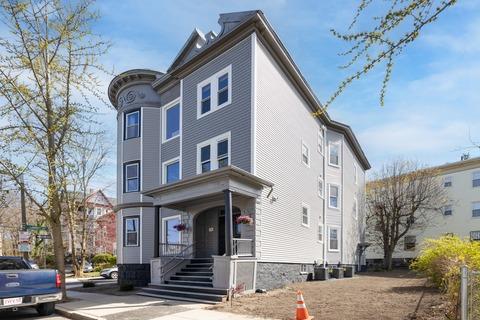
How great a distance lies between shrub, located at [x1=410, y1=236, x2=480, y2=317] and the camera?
8547 mm

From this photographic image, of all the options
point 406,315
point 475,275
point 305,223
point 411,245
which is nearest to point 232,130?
point 305,223

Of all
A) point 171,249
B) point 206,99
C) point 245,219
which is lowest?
point 171,249

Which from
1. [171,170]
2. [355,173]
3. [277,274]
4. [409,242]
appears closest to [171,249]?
[171,170]

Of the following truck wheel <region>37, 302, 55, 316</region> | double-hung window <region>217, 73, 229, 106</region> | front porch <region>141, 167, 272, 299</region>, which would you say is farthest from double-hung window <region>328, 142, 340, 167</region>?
truck wheel <region>37, 302, 55, 316</region>

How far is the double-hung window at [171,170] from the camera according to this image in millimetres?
20281

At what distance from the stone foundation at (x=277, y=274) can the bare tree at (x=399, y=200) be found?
1847 centimetres

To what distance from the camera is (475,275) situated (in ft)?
22.9

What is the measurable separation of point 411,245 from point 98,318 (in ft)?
122

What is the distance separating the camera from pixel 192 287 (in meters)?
14.0

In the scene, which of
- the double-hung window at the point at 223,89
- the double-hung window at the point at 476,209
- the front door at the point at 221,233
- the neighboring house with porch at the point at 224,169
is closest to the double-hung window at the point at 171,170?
the neighboring house with porch at the point at 224,169

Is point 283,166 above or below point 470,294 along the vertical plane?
above

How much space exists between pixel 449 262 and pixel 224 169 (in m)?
7.11

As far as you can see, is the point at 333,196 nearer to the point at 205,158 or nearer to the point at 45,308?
the point at 205,158

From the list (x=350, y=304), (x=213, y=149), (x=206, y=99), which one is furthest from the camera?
Result: (x=206, y=99)
